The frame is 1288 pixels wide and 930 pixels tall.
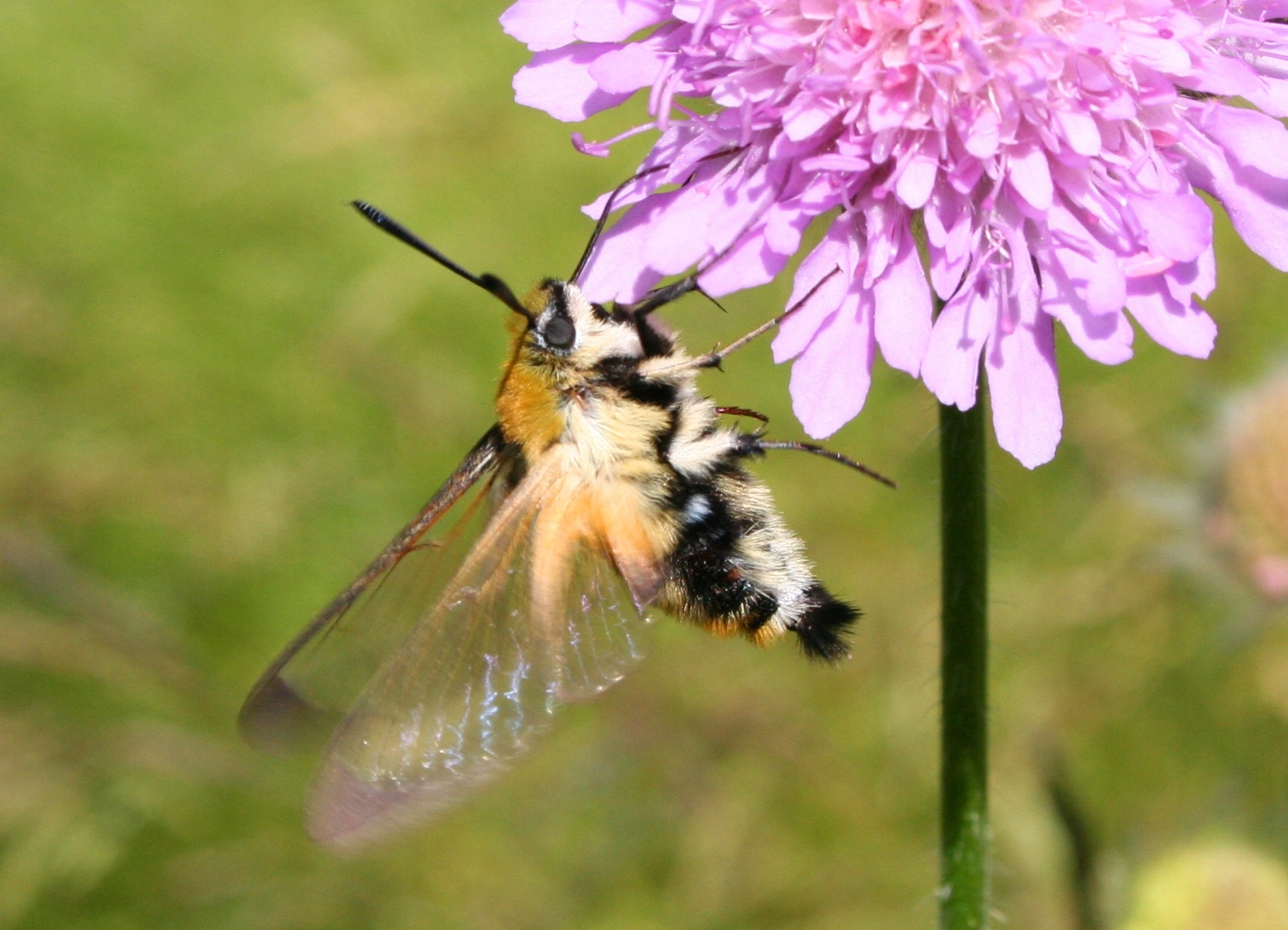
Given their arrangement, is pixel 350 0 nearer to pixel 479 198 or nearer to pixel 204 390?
pixel 479 198

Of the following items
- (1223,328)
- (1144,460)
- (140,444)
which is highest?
(1223,328)

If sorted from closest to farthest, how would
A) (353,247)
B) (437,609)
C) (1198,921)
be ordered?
1. (437,609)
2. (1198,921)
3. (353,247)

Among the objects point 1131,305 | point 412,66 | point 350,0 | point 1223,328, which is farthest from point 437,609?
point 350,0

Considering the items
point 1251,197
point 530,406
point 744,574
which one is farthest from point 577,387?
point 1251,197

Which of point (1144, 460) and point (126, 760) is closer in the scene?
point (126, 760)

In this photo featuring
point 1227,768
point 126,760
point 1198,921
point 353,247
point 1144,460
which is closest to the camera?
point 1198,921

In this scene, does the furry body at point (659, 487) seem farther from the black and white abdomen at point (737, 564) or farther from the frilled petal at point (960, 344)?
the frilled petal at point (960, 344)

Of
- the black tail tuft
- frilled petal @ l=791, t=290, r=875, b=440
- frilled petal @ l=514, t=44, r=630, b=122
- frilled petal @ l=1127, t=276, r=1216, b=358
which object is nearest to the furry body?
the black tail tuft
